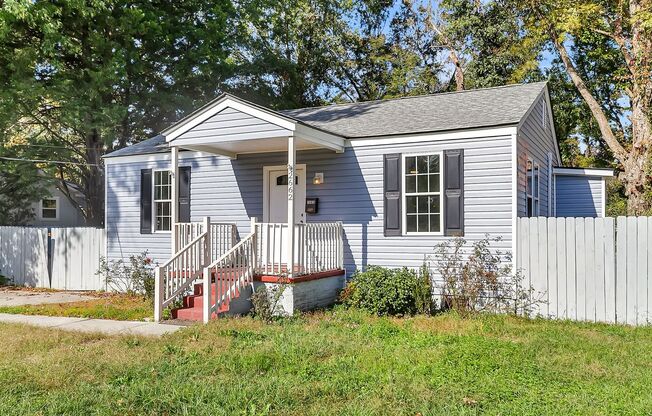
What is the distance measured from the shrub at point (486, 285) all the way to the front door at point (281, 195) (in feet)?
11.0

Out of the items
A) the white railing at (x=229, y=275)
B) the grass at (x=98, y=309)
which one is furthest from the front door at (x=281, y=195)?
the grass at (x=98, y=309)

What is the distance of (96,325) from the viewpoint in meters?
7.88

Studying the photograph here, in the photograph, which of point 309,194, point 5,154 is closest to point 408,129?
point 309,194

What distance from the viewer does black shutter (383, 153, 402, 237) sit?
9.52 metres

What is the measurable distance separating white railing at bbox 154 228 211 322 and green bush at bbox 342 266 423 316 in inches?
110

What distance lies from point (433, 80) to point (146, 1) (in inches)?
510

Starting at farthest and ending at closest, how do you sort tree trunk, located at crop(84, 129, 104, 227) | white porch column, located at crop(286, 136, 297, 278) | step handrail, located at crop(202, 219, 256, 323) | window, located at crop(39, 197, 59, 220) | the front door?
window, located at crop(39, 197, 59, 220), tree trunk, located at crop(84, 129, 104, 227), the front door, white porch column, located at crop(286, 136, 297, 278), step handrail, located at crop(202, 219, 256, 323)

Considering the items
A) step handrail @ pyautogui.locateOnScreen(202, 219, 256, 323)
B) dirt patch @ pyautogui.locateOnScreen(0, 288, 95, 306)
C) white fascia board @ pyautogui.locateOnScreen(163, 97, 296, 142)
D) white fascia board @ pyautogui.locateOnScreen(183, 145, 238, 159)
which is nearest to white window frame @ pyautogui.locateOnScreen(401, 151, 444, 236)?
white fascia board @ pyautogui.locateOnScreen(163, 97, 296, 142)

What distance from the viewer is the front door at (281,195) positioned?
10594 mm

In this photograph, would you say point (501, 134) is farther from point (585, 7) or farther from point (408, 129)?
point (585, 7)

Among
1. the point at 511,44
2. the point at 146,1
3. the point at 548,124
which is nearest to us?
the point at 548,124

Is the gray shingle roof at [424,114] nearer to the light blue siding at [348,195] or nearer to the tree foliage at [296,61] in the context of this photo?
the light blue siding at [348,195]

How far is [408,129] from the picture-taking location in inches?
374

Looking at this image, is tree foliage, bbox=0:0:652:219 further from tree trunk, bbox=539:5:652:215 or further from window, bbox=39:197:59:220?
window, bbox=39:197:59:220
